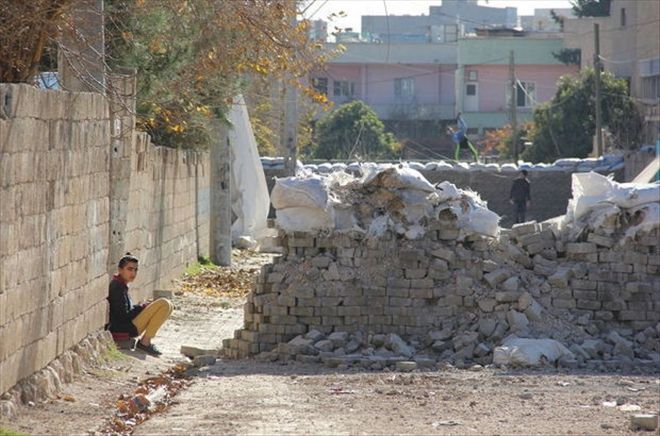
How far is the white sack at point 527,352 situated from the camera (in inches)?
545

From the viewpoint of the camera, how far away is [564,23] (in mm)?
63625

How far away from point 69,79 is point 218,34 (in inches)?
121

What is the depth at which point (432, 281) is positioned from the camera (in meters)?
14.9

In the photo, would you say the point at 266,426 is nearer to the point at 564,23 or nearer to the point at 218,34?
the point at 218,34

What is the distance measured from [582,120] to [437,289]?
38084 millimetres

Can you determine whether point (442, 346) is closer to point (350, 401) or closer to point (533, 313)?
point (533, 313)

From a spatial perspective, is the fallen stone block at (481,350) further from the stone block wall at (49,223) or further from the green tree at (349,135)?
the green tree at (349,135)

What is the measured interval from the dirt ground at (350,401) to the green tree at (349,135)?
3773 centimetres

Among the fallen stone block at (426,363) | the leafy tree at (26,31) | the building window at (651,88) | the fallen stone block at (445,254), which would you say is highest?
the building window at (651,88)

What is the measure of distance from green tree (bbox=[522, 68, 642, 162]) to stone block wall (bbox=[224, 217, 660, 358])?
119 ft

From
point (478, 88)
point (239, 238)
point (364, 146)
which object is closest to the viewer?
point (239, 238)

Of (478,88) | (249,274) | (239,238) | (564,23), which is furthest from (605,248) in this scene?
(478,88)

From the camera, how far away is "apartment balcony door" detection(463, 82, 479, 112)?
227ft

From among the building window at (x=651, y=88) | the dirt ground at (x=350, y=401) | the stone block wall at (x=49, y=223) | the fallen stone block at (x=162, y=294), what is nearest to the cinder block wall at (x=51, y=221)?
the stone block wall at (x=49, y=223)
